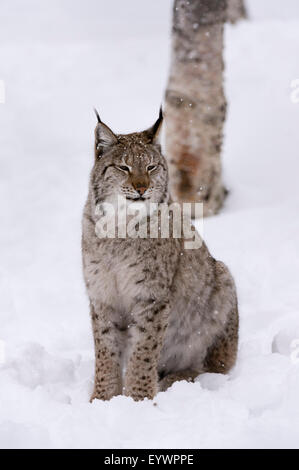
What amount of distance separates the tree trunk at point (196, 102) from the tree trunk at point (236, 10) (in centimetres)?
709

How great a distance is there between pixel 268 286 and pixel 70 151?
448cm

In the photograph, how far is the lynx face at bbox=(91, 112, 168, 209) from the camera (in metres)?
4.24

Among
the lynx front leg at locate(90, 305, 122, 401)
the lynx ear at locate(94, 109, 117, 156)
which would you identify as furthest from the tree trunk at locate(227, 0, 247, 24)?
the lynx front leg at locate(90, 305, 122, 401)

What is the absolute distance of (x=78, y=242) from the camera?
7.66 meters

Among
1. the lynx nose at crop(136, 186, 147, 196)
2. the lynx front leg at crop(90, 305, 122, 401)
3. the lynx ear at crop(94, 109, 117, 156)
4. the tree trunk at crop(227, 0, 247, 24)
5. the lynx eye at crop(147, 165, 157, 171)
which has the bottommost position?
A: the lynx front leg at crop(90, 305, 122, 401)

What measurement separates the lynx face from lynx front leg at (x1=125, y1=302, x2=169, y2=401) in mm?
731

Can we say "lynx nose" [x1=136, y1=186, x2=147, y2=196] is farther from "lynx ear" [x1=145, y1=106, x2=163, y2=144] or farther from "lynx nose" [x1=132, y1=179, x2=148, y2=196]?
"lynx ear" [x1=145, y1=106, x2=163, y2=144]

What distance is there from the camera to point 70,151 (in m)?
9.89

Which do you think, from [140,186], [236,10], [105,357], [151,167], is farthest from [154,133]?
[236,10]

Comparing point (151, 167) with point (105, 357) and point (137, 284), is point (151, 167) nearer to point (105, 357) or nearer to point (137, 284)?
point (137, 284)

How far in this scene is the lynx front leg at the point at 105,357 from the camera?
4559 mm

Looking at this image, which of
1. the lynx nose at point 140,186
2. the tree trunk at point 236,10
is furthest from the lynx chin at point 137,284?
the tree trunk at point 236,10

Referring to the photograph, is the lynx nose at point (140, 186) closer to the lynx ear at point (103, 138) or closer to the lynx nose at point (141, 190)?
the lynx nose at point (141, 190)
